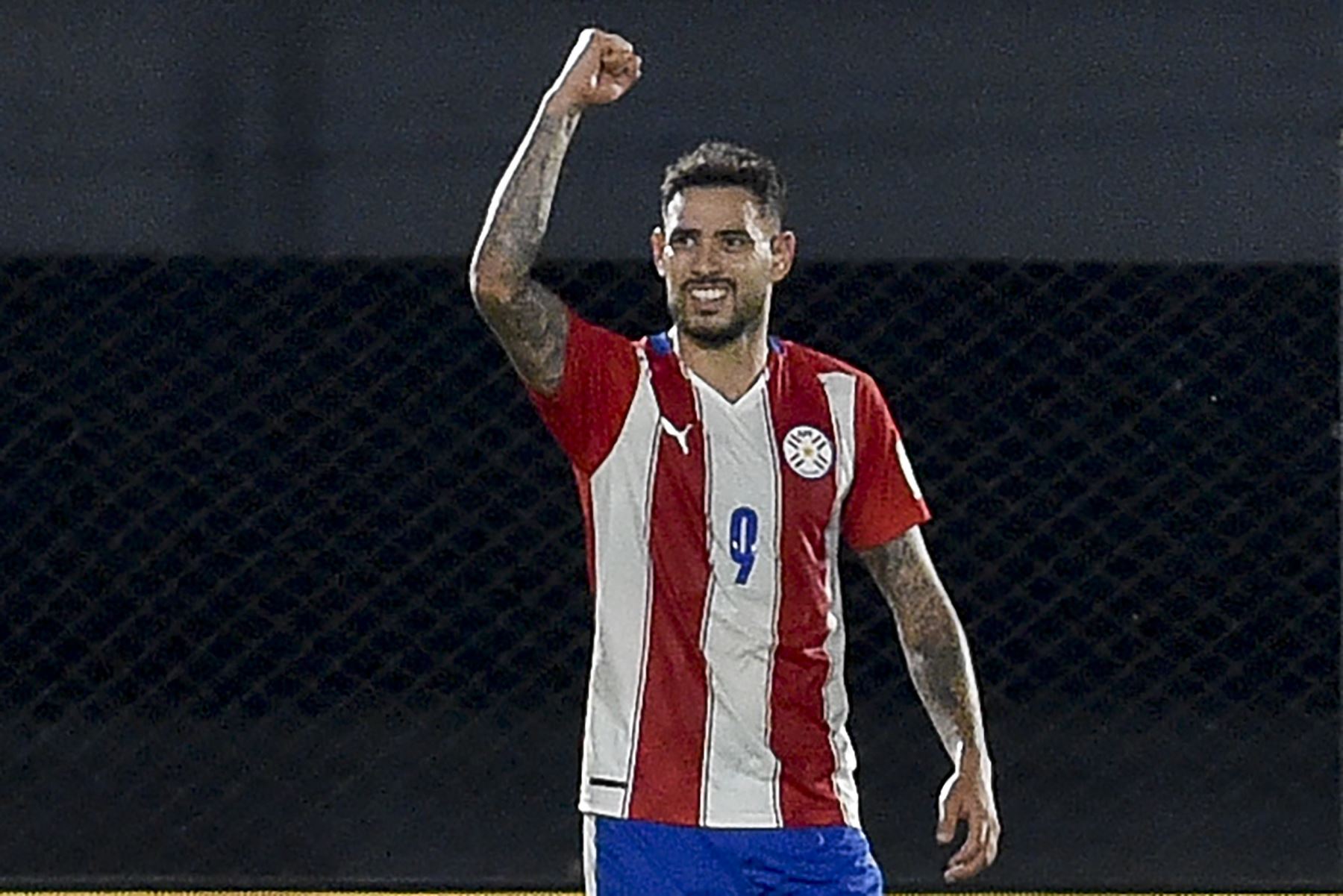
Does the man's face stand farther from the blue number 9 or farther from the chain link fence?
the chain link fence

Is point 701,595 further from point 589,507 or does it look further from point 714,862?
point 714,862

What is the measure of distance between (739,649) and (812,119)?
134 centimetres

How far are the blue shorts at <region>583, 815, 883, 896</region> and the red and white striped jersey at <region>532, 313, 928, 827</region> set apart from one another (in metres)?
0.01

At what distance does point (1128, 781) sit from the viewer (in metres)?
3.56

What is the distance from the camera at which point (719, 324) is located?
2.31m

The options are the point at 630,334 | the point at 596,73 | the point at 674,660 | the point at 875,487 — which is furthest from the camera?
the point at 630,334

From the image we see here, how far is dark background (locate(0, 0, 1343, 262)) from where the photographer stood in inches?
136

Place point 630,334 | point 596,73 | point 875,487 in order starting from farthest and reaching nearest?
point 630,334 < point 875,487 < point 596,73

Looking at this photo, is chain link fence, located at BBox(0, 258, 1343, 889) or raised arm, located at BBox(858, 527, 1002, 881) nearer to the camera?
raised arm, located at BBox(858, 527, 1002, 881)

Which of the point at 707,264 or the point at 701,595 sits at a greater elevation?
the point at 707,264

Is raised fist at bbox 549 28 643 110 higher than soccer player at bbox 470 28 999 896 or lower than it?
higher

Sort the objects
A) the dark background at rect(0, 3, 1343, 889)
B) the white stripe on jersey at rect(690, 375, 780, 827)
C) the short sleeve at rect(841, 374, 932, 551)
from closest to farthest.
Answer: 1. the white stripe on jersey at rect(690, 375, 780, 827)
2. the short sleeve at rect(841, 374, 932, 551)
3. the dark background at rect(0, 3, 1343, 889)

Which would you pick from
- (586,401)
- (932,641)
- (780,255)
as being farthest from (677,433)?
(932,641)

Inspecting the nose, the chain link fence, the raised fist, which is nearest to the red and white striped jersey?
the nose
